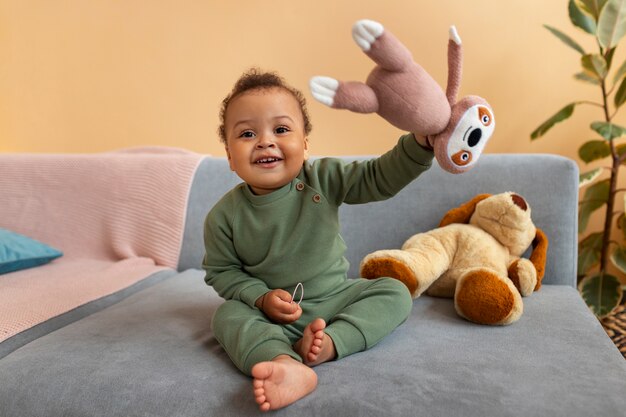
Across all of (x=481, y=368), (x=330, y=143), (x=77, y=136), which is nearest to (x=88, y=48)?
(x=77, y=136)

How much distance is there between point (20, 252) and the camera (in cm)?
155

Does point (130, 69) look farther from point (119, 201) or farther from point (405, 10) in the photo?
point (405, 10)

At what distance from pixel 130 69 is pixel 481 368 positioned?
2056 mm

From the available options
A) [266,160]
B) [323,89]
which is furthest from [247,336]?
[323,89]

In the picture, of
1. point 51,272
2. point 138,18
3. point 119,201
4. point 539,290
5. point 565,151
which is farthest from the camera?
point 138,18

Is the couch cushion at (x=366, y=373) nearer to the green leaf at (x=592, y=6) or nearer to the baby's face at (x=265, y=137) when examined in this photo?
the baby's face at (x=265, y=137)

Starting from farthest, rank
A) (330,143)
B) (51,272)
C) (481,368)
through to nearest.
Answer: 1. (330,143)
2. (51,272)
3. (481,368)

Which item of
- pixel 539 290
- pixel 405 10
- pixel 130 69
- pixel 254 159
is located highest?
pixel 405 10

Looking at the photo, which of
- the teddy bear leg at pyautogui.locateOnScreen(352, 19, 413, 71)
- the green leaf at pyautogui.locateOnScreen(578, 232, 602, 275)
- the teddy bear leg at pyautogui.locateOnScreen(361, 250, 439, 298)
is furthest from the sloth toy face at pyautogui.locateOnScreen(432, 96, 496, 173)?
the green leaf at pyautogui.locateOnScreen(578, 232, 602, 275)

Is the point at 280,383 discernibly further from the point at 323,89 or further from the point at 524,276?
the point at 524,276

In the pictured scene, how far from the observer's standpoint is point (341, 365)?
87 cm

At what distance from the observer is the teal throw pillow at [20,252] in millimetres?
1515

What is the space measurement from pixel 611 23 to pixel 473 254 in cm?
92

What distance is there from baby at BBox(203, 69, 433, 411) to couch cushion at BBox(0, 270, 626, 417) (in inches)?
2.4
